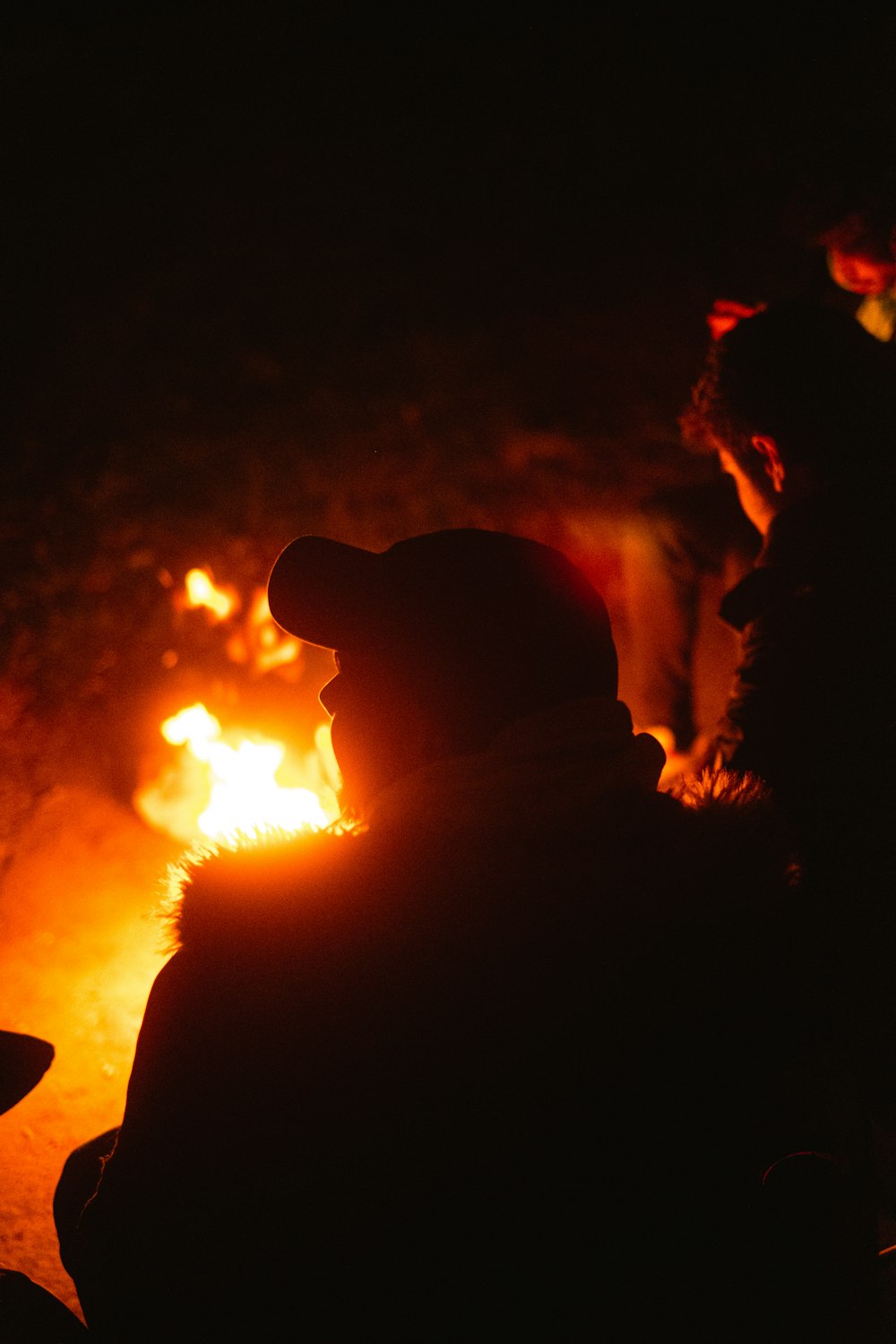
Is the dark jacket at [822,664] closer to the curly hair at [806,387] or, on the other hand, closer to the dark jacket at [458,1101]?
the curly hair at [806,387]

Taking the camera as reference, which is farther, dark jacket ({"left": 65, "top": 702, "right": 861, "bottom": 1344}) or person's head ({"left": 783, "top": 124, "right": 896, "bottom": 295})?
person's head ({"left": 783, "top": 124, "right": 896, "bottom": 295})

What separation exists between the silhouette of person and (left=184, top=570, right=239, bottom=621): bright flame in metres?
4.45

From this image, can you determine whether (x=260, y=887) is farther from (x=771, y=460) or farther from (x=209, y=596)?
(x=209, y=596)

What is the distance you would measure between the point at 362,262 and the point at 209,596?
3.38 meters

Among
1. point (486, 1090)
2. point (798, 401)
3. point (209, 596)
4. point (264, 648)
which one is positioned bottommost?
point (486, 1090)

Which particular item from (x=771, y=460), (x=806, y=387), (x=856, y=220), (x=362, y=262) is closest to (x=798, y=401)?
(x=806, y=387)

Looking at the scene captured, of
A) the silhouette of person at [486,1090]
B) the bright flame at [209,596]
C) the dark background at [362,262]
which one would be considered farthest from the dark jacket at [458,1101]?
the dark background at [362,262]

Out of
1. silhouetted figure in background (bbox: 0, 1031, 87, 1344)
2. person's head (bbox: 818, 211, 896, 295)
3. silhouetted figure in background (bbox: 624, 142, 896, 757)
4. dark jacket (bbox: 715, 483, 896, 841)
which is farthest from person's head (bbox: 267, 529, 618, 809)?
person's head (bbox: 818, 211, 896, 295)

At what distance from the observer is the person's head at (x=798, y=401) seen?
2.29m

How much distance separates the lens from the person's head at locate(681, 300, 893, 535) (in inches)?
90.0

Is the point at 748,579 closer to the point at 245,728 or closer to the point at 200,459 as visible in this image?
the point at 245,728

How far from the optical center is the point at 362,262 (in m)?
7.20

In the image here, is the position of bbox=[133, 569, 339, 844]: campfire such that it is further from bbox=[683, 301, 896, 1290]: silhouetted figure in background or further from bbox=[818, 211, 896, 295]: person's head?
bbox=[818, 211, 896, 295]: person's head

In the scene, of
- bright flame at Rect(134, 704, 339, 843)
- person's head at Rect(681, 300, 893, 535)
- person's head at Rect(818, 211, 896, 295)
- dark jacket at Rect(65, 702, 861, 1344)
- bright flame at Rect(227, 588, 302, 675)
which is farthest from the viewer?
bright flame at Rect(227, 588, 302, 675)
